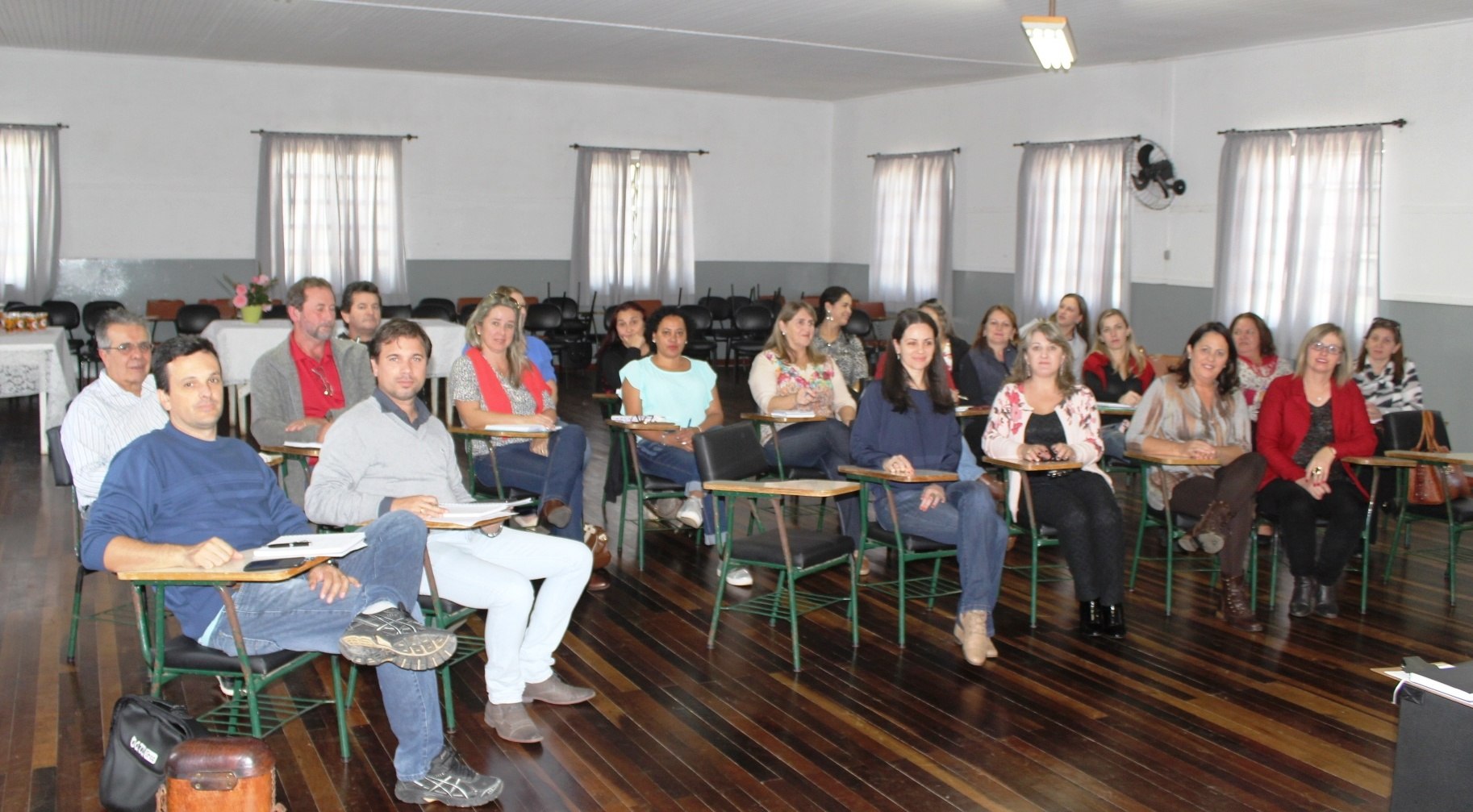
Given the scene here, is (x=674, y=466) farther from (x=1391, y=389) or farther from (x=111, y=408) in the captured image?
(x=1391, y=389)

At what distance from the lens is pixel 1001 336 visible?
23.2ft

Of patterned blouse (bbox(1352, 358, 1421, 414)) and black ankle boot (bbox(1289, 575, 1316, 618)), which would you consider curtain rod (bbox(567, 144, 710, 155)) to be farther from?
black ankle boot (bbox(1289, 575, 1316, 618))

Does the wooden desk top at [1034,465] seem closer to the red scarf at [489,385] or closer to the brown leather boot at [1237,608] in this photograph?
the brown leather boot at [1237,608]

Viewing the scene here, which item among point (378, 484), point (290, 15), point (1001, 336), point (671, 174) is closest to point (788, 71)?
point (671, 174)

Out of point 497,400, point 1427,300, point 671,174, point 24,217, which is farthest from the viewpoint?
point 671,174

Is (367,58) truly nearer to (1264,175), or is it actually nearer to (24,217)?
(24,217)

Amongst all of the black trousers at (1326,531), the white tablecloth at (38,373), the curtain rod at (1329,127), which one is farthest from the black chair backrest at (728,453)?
the curtain rod at (1329,127)

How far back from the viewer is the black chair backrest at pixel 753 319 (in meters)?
13.7

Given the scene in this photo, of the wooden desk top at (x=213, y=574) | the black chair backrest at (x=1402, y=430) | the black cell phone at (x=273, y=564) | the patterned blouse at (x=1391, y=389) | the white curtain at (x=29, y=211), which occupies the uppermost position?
the white curtain at (x=29, y=211)

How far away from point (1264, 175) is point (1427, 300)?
1.63 metres

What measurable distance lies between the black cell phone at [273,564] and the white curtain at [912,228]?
11.1 meters

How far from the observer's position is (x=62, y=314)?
37.7 feet

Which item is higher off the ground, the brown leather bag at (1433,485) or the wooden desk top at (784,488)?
the wooden desk top at (784,488)

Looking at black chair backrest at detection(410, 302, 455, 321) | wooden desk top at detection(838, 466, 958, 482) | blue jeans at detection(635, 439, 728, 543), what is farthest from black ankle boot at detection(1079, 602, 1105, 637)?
black chair backrest at detection(410, 302, 455, 321)
